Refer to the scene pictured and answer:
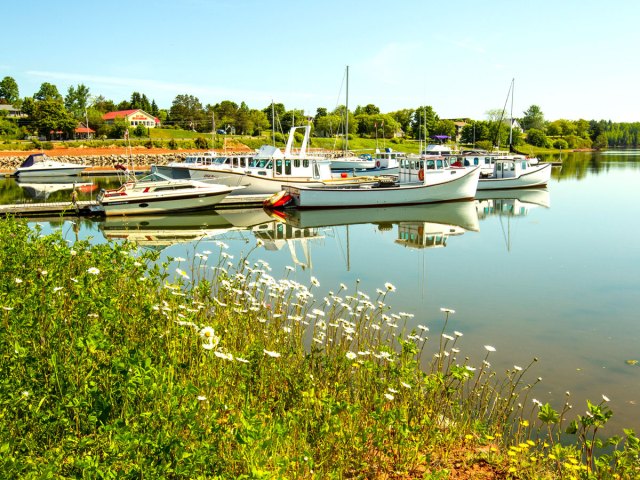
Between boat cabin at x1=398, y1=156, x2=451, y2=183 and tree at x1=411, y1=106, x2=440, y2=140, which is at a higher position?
tree at x1=411, y1=106, x2=440, y2=140

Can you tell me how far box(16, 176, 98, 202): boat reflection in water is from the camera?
124 ft

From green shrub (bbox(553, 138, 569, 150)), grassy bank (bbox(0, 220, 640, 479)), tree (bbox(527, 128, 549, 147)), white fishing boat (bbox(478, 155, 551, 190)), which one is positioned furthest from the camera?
green shrub (bbox(553, 138, 569, 150))

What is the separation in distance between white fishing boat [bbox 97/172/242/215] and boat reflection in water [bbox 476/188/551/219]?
1389cm

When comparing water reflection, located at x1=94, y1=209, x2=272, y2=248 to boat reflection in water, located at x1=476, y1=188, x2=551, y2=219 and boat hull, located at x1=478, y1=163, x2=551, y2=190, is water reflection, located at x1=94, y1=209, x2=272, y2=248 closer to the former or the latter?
boat reflection in water, located at x1=476, y1=188, x2=551, y2=219

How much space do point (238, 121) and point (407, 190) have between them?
76.5 meters

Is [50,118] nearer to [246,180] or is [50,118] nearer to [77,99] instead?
[77,99]

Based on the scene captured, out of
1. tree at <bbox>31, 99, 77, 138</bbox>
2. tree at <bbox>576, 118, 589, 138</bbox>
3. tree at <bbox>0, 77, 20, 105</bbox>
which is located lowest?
tree at <bbox>31, 99, 77, 138</bbox>

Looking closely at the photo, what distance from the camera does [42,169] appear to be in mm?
51812

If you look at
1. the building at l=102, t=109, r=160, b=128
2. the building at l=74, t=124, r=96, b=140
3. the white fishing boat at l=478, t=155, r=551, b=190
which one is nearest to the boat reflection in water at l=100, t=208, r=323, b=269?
the white fishing boat at l=478, t=155, r=551, b=190

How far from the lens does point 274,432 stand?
3732mm

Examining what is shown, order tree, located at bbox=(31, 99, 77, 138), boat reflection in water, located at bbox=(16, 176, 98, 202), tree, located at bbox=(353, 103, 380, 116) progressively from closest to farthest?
boat reflection in water, located at bbox=(16, 176, 98, 202) → tree, located at bbox=(31, 99, 77, 138) → tree, located at bbox=(353, 103, 380, 116)

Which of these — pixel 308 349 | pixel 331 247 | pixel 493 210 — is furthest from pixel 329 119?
pixel 308 349

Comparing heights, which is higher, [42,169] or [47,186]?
[42,169]

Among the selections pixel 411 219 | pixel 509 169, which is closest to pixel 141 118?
pixel 509 169
